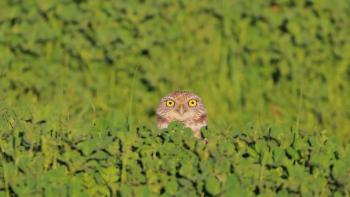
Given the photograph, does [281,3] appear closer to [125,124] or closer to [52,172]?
[125,124]

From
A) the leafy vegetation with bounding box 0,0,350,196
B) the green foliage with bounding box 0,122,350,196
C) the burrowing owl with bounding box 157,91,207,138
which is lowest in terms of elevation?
the green foliage with bounding box 0,122,350,196

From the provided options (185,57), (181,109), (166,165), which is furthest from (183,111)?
(185,57)

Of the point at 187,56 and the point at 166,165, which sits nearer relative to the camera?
the point at 166,165

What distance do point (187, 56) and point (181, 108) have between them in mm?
3494

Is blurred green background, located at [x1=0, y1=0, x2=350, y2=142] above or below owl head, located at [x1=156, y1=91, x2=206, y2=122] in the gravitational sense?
above

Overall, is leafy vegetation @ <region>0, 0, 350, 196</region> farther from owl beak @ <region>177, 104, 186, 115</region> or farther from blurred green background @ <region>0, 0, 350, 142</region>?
owl beak @ <region>177, 104, 186, 115</region>

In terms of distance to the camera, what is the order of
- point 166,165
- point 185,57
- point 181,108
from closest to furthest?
point 166,165 < point 181,108 < point 185,57

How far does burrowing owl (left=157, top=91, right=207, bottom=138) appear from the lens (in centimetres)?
875

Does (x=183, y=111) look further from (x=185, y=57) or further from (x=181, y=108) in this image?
(x=185, y=57)

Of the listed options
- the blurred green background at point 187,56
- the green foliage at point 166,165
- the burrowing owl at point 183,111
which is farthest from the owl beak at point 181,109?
the blurred green background at point 187,56

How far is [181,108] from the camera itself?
8.77m

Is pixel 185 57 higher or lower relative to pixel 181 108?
higher

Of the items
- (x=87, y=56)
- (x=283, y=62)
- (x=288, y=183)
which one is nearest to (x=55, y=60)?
(x=87, y=56)

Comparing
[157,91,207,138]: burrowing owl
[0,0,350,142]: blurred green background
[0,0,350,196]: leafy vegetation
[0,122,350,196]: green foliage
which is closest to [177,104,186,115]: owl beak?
[157,91,207,138]: burrowing owl
